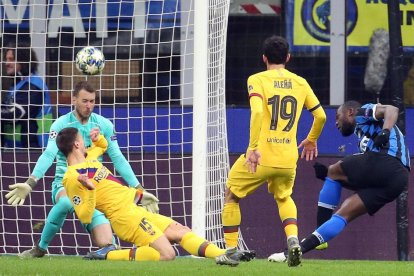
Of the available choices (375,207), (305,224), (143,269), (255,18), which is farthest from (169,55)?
(143,269)

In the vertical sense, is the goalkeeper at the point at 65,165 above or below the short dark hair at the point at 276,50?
below

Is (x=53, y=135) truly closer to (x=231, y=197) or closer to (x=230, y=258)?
(x=231, y=197)

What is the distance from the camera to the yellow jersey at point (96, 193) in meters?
11.1

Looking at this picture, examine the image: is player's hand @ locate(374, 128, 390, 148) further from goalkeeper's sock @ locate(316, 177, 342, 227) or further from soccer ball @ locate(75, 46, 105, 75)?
soccer ball @ locate(75, 46, 105, 75)

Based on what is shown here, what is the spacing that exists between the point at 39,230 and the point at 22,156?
0.87 m

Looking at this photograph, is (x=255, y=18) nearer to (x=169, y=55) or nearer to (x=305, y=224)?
(x=169, y=55)

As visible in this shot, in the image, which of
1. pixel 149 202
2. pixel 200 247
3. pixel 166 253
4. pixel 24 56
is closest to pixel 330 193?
pixel 149 202

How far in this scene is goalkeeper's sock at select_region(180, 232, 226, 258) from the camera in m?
10.8

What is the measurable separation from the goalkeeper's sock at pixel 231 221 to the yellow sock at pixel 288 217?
41 cm

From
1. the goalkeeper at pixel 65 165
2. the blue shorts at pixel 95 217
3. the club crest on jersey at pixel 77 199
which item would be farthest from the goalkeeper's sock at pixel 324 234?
the club crest on jersey at pixel 77 199

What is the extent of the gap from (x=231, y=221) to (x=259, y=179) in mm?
518

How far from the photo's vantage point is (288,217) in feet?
37.3

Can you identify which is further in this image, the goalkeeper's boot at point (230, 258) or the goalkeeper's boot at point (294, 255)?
the goalkeeper's boot at point (294, 255)

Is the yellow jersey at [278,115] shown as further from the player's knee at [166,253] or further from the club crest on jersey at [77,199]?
the club crest on jersey at [77,199]
